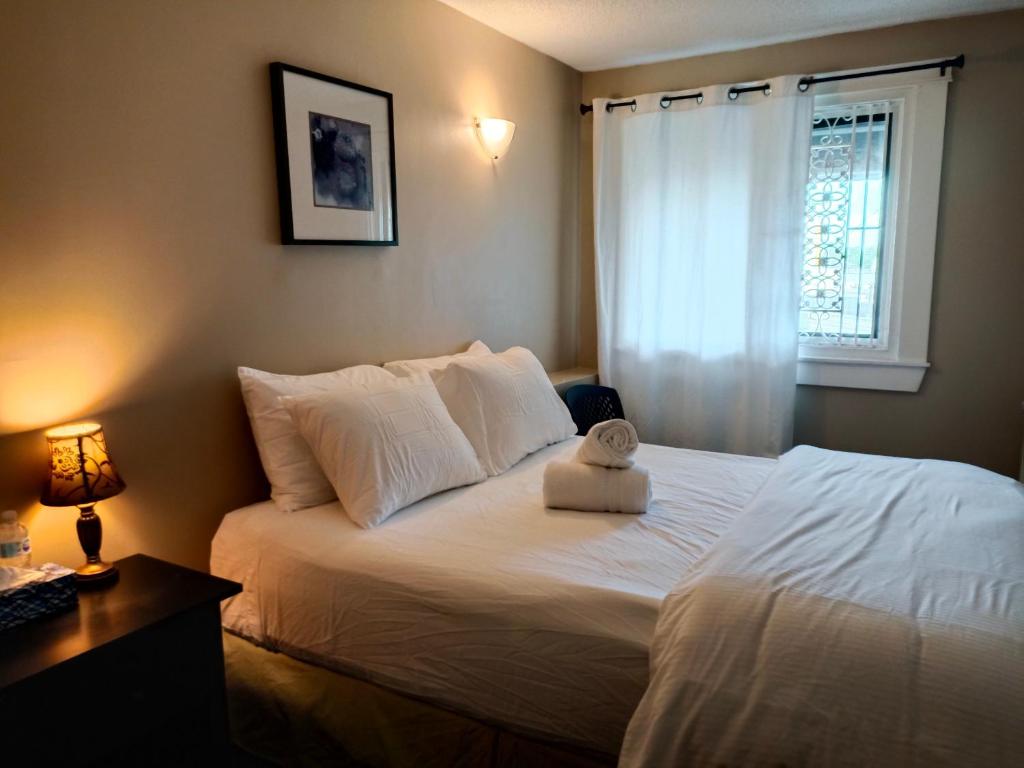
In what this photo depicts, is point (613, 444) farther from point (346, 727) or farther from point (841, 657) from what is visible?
point (346, 727)

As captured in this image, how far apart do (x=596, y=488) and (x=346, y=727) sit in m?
0.92

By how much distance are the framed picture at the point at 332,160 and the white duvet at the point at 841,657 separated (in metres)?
1.66

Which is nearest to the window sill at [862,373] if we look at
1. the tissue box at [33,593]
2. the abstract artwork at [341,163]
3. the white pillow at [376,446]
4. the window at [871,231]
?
the window at [871,231]

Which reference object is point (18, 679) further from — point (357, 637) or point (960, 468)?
point (960, 468)

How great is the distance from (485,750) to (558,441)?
58.3 inches

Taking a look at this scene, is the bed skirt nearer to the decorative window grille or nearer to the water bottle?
the water bottle

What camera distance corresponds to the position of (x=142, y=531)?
197 cm

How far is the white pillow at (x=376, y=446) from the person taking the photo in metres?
2.01

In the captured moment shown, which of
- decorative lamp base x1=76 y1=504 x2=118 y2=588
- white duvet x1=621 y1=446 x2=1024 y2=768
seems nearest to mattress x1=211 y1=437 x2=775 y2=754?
white duvet x1=621 y1=446 x2=1024 y2=768

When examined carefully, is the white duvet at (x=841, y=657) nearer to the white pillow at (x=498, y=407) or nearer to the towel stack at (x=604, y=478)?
the towel stack at (x=604, y=478)

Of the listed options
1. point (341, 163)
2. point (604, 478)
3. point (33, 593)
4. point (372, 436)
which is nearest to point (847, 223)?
point (604, 478)

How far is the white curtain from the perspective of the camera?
136 inches

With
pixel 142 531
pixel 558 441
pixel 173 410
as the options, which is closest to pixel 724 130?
pixel 558 441

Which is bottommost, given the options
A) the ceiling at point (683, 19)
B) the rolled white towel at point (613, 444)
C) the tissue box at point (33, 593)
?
the tissue box at point (33, 593)
